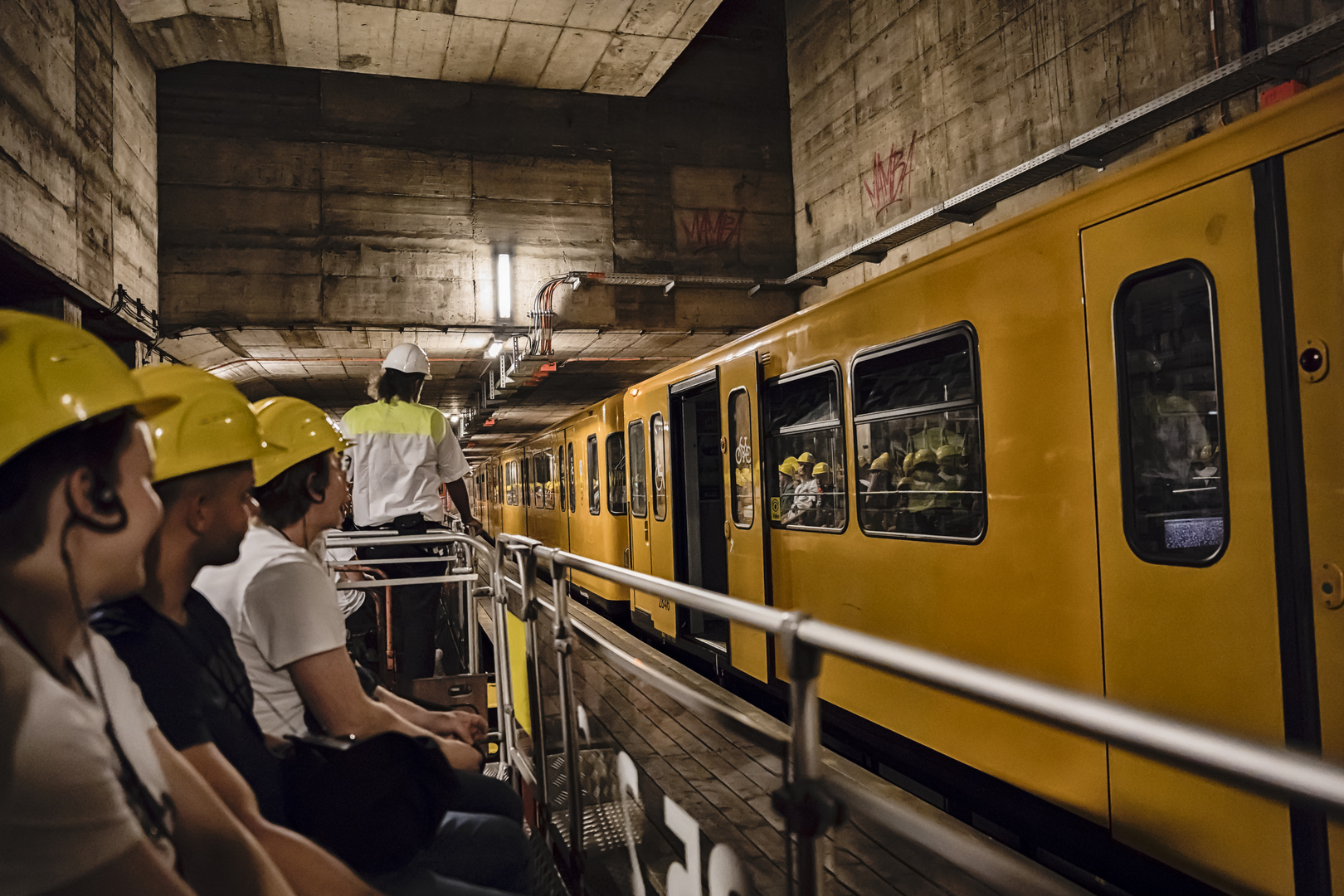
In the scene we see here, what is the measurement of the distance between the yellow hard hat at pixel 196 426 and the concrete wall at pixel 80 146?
588 centimetres

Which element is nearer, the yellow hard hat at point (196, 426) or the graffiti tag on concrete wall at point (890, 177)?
the yellow hard hat at point (196, 426)

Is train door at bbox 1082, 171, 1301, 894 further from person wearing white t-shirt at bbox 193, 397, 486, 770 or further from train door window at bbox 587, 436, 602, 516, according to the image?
train door window at bbox 587, 436, 602, 516

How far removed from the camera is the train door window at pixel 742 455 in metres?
6.14

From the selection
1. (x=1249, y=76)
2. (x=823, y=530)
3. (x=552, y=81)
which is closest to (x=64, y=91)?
(x=552, y=81)

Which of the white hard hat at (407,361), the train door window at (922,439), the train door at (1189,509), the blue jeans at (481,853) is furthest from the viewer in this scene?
the white hard hat at (407,361)

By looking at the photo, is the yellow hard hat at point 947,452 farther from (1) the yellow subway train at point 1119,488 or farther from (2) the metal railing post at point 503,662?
(2) the metal railing post at point 503,662

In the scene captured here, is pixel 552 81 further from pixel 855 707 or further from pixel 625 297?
pixel 855 707

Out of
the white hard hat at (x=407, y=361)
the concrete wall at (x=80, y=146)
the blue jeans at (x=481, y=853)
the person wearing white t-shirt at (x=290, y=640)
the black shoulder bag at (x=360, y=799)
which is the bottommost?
the blue jeans at (x=481, y=853)

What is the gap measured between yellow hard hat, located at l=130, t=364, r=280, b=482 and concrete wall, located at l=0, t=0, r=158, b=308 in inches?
231

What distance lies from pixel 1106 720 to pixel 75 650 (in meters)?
1.16

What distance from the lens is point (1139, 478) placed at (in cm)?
296

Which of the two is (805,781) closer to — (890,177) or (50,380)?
(50,380)

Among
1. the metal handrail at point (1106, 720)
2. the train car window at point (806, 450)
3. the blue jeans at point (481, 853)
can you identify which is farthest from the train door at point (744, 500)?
the metal handrail at point (1106, 720)

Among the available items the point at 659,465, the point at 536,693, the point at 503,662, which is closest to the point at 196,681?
the point at 536,693
